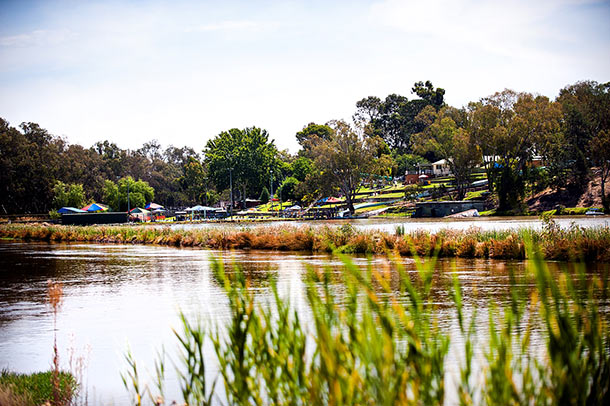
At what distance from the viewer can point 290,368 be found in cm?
623

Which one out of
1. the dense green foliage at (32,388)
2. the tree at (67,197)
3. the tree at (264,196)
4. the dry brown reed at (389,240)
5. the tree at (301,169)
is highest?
the tree at (301,169)

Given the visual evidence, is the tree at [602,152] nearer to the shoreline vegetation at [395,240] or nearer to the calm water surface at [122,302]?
the shoreline vegetation at [395,240]

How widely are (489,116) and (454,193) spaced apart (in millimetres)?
17348

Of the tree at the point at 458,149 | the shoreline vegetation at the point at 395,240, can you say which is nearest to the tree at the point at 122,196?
the tree at the point at 458,149

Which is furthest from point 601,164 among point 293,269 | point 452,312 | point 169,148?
point 169,148

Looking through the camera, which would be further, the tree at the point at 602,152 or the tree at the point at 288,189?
the tree at the point at 288,189

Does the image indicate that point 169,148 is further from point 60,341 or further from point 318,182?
point 60,341

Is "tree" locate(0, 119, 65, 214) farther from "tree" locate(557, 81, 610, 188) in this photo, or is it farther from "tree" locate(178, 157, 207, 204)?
"tree" locate(557, 81, 610, 188)

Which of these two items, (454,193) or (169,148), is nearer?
(454,193)

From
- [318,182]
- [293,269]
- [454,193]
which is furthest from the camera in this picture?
[318,182]

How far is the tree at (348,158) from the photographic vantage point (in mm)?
100062

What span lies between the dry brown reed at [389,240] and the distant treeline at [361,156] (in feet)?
147

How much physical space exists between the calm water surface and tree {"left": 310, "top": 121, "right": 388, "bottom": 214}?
217 ft

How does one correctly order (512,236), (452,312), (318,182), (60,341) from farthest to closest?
(318,182) → (512,236) → (452,312) → (60,341)
